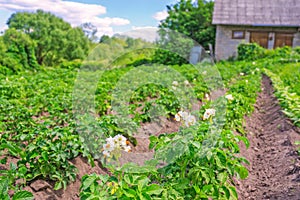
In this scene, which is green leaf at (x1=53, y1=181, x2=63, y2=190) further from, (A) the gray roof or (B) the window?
(B) the window

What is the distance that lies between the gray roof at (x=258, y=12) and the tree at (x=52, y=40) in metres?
11.1

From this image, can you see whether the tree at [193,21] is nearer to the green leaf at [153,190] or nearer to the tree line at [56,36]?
the tree line at [56,36]

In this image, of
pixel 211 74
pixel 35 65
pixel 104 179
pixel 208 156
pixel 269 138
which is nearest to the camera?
pixel 104 179

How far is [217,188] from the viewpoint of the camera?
2.41m

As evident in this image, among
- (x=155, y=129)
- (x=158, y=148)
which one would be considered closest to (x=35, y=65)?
(x=155, y=129)

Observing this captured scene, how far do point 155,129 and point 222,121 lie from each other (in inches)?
54.3

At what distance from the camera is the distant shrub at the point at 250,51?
17.9 metres

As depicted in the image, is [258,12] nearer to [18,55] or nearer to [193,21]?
[193,21]

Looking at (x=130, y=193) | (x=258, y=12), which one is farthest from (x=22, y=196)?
(x=258, y=12)

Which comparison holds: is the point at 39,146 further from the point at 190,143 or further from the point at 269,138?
the point at 269,138

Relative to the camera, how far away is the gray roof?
1998 centimetres

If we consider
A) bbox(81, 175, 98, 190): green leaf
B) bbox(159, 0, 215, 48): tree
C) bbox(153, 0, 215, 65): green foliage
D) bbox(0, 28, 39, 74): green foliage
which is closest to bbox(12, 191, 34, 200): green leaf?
bbox(81, 175, 98, 190): green leaf

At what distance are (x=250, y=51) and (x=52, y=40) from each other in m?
14.6

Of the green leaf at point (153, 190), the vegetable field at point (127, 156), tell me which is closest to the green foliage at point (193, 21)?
the vegetable field at point (127, 156)
